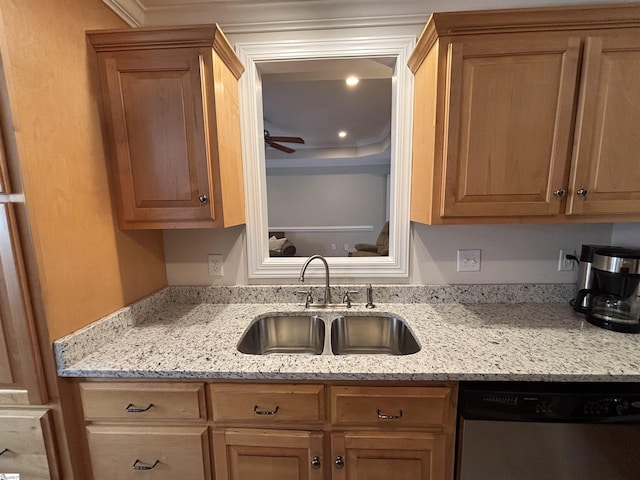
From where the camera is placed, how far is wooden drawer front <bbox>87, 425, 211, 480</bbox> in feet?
3.17

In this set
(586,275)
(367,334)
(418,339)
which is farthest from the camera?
(367,334)

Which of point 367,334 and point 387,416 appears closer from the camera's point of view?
point 387,416

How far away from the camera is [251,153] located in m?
1.43

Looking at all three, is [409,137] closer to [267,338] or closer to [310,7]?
[310,7]

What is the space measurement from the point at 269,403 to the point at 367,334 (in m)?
0.65

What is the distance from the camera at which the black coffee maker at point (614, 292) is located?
1.10 metres

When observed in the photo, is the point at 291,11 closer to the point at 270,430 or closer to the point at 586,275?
the point at 270,430

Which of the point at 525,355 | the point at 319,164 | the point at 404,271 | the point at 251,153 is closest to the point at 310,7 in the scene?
the point at 251,153

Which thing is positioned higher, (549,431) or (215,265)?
(215,265)

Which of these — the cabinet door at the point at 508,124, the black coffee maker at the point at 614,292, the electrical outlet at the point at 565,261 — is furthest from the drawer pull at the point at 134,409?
the electrical outlet at the point at 565,261

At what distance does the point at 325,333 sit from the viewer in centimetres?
134

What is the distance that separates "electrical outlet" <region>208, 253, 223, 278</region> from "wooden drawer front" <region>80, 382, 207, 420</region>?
672 mm

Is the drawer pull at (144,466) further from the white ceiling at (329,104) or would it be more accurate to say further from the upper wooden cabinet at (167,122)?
the white ceiling at (329,104)

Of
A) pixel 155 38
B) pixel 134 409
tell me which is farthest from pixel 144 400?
pixel 155 38
